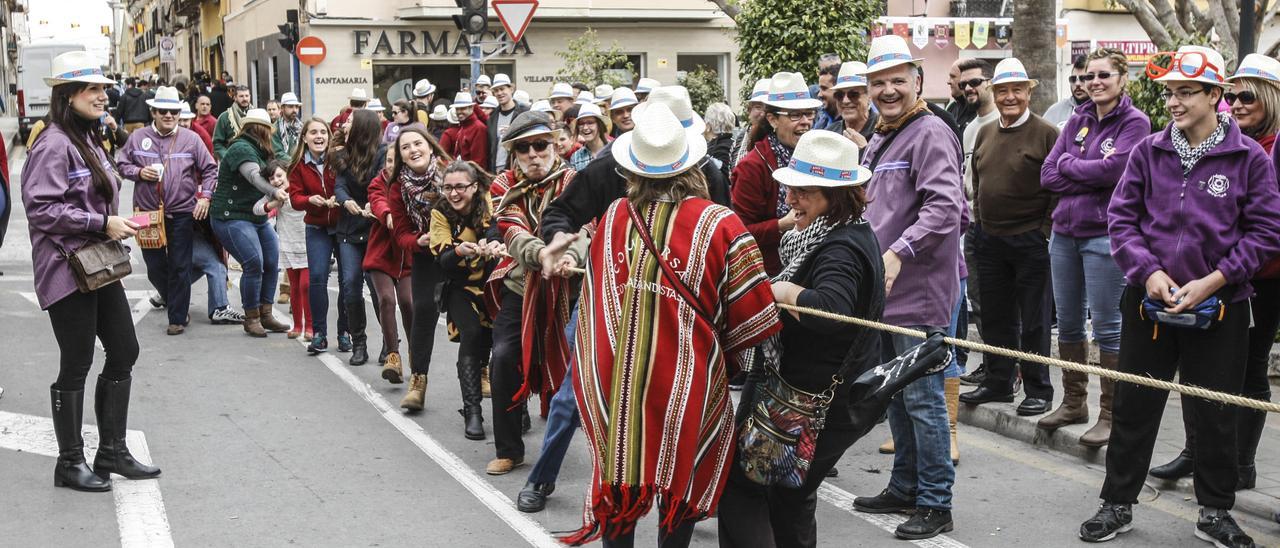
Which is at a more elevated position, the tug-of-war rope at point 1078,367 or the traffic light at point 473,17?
the traffic light at point 473,17

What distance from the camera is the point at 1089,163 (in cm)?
655

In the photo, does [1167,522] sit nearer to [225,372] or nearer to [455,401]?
[455,401]

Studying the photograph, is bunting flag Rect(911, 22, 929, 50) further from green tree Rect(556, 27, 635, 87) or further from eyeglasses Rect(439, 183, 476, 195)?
eyeglasses Rect(439, 183, 476, 195)

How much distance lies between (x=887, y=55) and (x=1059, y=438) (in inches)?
101

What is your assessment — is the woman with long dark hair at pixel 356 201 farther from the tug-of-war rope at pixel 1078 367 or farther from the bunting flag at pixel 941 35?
the bunting flag at pixel 941 35

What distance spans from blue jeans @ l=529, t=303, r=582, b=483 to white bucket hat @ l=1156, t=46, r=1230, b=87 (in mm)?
2740

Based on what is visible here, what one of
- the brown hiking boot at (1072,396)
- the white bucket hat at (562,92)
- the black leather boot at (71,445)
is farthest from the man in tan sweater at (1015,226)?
the white bucket hat at (562,92)

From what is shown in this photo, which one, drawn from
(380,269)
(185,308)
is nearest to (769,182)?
(380,269)

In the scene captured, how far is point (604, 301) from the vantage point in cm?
428

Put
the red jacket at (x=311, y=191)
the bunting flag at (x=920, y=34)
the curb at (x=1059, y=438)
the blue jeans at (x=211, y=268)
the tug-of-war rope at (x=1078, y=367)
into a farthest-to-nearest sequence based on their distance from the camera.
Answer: the bunting flag at (x=920, y=34) < the blue jeans at (x=211, y=268) < the red jacket at (x=311, y=191) < the curb at (x=1059, y=438) < the tug-of-war rope at (x=1078, y=367)

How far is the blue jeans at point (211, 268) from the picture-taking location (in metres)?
11.4

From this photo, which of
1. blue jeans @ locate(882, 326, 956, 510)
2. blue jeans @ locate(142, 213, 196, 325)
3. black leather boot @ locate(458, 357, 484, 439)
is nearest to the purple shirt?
blue jeans @ locate(882, 326, 956, 510)

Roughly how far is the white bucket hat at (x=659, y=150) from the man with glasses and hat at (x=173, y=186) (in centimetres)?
770

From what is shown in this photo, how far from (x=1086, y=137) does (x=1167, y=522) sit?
78.3 inches
